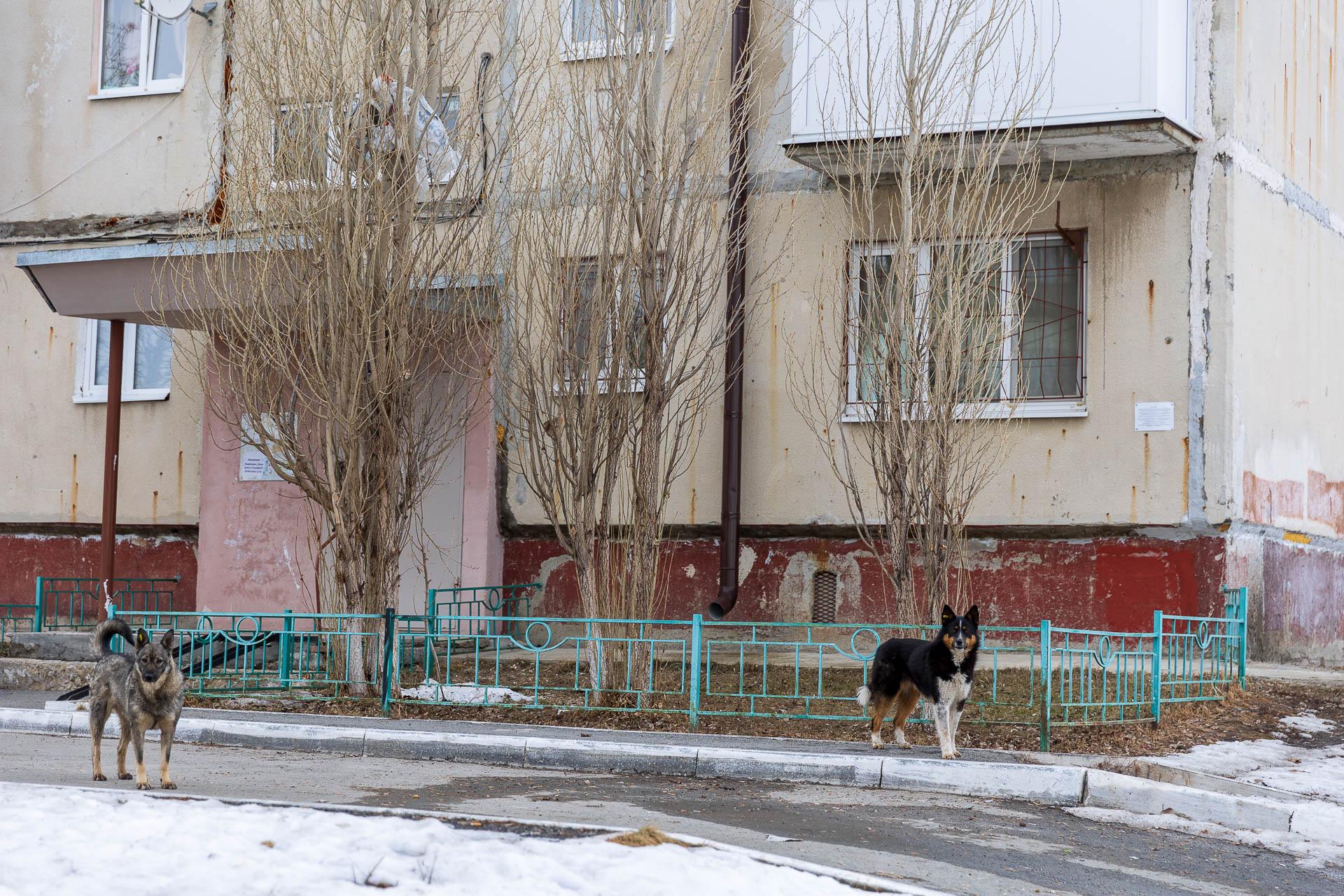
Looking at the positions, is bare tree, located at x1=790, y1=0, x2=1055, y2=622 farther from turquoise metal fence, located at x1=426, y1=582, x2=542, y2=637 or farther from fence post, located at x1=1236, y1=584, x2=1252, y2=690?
turquoise metal fence, located at x1=426, y1=582, x2=542, y2=637

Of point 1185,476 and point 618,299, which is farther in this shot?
point 1185,476

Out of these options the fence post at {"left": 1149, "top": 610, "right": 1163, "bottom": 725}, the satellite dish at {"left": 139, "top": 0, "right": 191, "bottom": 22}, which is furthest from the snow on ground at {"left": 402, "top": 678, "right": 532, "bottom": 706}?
the satellite dish at {"left": 139, "top": 0, "right": 191, "bottom": 22}

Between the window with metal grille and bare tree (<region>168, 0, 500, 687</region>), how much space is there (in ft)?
12.6

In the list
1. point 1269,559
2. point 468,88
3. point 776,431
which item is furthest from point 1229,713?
point 468,88

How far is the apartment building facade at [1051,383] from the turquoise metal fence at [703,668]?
0.87 meters

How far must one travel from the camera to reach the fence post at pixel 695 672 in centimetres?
983

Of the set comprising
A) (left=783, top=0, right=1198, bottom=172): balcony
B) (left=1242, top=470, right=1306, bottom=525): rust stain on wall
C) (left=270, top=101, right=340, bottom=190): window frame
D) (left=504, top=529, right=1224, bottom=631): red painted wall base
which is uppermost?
(left=783, top=0, right=1198, bottom=172): balcony

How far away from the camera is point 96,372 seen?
57.2 feet

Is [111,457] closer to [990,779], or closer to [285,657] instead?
[285,657]

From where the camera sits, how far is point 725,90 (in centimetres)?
1308

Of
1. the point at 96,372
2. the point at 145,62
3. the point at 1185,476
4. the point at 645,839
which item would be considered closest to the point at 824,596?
the point at 1185,476

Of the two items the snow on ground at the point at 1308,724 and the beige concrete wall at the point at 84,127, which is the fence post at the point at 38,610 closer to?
the beige concrete wall at the point at 84,127

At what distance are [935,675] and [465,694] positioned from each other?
170 inches

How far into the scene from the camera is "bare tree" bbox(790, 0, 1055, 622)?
11305 millimetres
